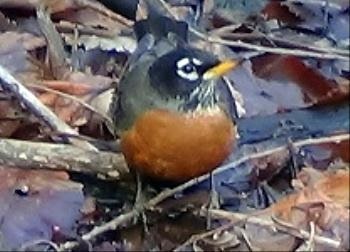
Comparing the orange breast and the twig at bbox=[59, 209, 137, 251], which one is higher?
the orange breast

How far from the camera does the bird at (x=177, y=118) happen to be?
368cm

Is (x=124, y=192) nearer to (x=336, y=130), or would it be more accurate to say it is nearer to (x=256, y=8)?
(x=336, y=130)

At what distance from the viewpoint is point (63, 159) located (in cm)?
399

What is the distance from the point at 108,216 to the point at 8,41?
115 centimetres

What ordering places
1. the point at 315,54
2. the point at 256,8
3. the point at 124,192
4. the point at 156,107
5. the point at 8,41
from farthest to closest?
1. the point at 256,8
2. the point at 8,41
3. the point at 315,54
4. the point at 124,192
5. the point at 156,107

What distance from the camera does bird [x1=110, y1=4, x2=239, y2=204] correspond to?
3.68 m

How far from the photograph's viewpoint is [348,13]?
4984mm

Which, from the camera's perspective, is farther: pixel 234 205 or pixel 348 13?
pixel 348 13

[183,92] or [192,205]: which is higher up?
[183,92]

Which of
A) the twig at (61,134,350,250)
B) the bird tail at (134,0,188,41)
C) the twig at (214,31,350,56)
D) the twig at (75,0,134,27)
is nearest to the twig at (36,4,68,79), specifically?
the twig at (75,0,134,27)

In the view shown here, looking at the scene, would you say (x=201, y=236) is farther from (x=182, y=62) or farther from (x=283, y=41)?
(x=283, y=41)

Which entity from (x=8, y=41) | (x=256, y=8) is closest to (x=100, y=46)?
(x=8, y=41)

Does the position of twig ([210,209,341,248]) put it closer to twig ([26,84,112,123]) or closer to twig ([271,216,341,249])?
twig ([271,216,341,249])

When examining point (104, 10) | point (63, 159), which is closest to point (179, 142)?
point (63, 159)
